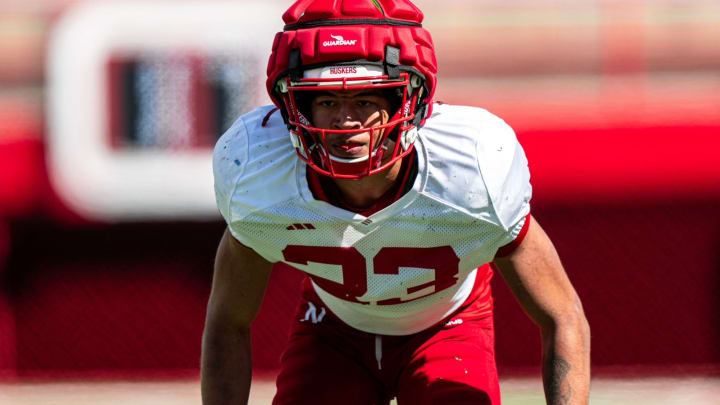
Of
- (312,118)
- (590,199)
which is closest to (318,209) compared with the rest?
(312,118)

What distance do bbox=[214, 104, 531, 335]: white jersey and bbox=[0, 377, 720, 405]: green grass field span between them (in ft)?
7.66

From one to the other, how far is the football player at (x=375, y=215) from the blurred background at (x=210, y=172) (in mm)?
2786

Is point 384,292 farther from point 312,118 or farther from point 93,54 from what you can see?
point 93,54

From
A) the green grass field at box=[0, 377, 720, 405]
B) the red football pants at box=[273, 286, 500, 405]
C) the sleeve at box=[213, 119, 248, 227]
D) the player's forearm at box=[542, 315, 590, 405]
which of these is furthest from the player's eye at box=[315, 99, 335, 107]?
the green grass field at box=[0, 377, 720, 405]

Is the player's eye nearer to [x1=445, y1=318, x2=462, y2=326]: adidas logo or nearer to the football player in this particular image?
the football player

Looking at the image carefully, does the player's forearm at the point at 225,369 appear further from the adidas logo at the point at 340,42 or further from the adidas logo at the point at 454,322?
the adidas logo at the point at 340,42

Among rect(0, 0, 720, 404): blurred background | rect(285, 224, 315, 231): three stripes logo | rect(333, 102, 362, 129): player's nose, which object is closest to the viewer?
rect(333, 102, 362, 129): player's nose

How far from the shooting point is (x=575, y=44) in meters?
5.73

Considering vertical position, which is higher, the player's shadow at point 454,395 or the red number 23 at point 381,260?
the red number 23 at point 381,260

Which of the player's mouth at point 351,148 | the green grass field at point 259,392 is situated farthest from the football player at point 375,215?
the green grass field at point 259,392

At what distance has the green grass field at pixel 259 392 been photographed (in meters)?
4.96

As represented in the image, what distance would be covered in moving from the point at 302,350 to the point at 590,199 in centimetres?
291

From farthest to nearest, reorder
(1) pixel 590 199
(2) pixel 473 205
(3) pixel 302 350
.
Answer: (1) pixel 590 199, (3) pixel 302 350, (2) pixel 473 205

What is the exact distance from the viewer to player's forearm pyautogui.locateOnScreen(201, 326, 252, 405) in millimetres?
2740
